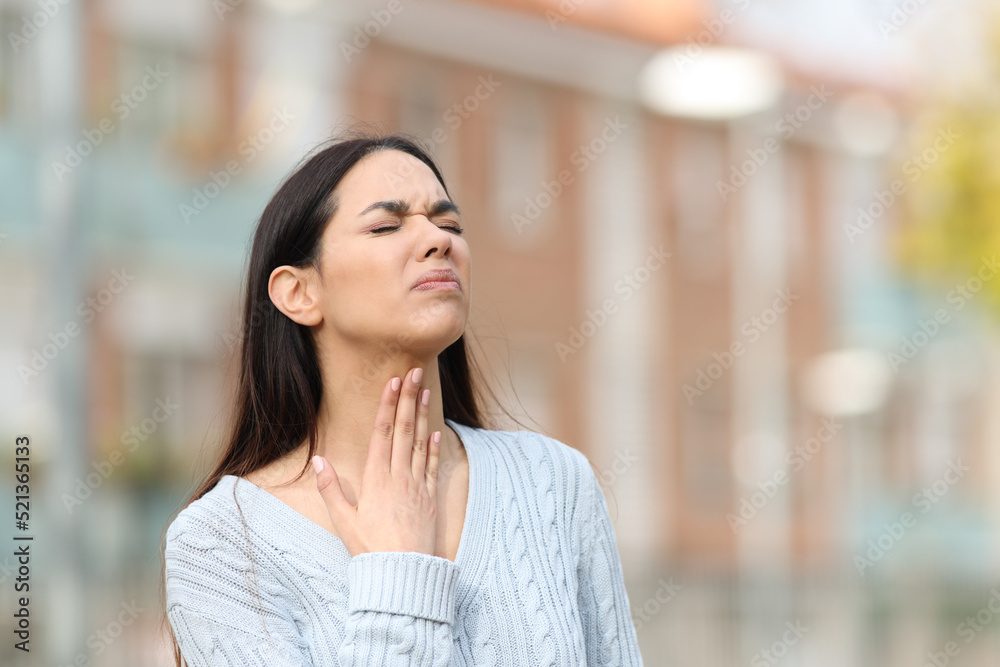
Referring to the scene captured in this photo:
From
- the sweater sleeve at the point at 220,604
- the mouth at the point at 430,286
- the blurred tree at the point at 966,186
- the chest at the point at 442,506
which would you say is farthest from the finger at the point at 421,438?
the blurred tree at the point at 966,186

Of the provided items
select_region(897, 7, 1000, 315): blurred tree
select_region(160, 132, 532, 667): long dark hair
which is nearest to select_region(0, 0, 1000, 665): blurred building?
select_region(897, 7, 1000, 315): blurred tree

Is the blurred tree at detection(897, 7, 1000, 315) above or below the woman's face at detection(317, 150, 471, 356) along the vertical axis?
above

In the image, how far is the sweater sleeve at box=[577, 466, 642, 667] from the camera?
8.55ft

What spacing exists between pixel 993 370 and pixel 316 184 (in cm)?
2100

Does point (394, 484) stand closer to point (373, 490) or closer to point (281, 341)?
point (373, 490)

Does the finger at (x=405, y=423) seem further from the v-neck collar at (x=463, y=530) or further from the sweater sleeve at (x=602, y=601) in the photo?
the sweater sleeve at (x=602, y=601)

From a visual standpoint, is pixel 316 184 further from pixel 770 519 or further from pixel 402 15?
pixel 770 519

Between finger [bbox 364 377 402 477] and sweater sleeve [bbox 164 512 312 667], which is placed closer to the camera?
sweater sleeve [bbox 164 512 312 667]

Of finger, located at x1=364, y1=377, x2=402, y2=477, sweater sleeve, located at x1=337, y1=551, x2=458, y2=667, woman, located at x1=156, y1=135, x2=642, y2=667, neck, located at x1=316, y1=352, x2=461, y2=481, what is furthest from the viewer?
neck, located at x1=316, y1=352, x2=461, y2=481

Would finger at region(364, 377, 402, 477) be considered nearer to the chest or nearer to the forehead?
the chest

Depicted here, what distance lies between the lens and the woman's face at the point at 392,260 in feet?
8.05

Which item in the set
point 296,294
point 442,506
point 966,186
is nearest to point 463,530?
point 442,506

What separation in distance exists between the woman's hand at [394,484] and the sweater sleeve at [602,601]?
38 cm

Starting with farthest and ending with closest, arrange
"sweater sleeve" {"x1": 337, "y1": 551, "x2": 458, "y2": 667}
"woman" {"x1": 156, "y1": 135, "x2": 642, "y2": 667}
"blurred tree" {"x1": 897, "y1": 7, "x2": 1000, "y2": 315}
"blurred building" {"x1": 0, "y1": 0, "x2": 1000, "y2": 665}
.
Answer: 1. "blurred building" {"x1": 0, "y1": 0, "x2": 1000, "y2": 665}
2. "blurred tree" {"x1": 897, "y1": 7, "x2": 1000, "y2": 315}
3. "woman" {"x1": 156, "y1": 135, "x2": 642, "y2": 667}
4. "sweater sleeve" {"x1": 337, "y1": 551, "x2": 458, "y2": 667}
